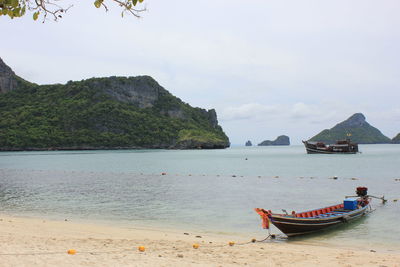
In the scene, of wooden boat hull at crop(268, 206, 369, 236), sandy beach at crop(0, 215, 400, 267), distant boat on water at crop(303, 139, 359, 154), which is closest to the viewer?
sandy beach at crop(0, 215, 400, 267)

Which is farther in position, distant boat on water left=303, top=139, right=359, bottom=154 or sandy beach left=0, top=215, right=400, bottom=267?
distant boat on water left=303, top=139, right=359, bottom=154

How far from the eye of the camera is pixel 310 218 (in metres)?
16.8

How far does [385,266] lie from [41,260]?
10154 mm

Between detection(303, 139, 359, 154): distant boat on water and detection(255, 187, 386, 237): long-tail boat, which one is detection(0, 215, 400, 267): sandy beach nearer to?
detection(255, 187, 386, 237): long-tail boat

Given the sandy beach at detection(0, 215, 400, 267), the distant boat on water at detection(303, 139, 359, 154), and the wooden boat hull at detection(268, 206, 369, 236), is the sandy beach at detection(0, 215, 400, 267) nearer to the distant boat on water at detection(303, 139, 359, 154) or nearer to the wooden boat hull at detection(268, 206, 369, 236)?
the wooden boat hull at detection(268, 206, 369, 236)

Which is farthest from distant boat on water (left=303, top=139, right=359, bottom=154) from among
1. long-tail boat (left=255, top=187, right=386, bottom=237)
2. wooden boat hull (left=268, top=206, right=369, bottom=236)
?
wooden boat hull (left=268, top=206, right=369, bottom=236)

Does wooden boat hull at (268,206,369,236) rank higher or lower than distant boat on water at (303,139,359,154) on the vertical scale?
lower

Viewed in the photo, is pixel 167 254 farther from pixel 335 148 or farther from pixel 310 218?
pixel 335 148

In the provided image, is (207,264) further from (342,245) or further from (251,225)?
(251,225)

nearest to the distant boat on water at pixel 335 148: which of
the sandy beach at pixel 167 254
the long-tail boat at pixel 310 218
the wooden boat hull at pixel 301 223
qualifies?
the long-tail boat at pixel 310 218

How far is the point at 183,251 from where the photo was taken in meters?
12.2

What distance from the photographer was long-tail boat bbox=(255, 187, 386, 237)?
1569 centimetres

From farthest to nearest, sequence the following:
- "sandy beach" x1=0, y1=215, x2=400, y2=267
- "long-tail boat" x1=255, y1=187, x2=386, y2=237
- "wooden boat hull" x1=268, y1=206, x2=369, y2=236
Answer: "wooden boat hull" x1=268, y1=206, x2=369, y2=236, "long-tail boat" x1=255, y1=187, x2=386, y2=237, "sandy beach" x1=0, y1=215, x2=400, y2=267

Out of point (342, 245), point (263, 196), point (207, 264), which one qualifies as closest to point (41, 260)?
point (207, 264)
